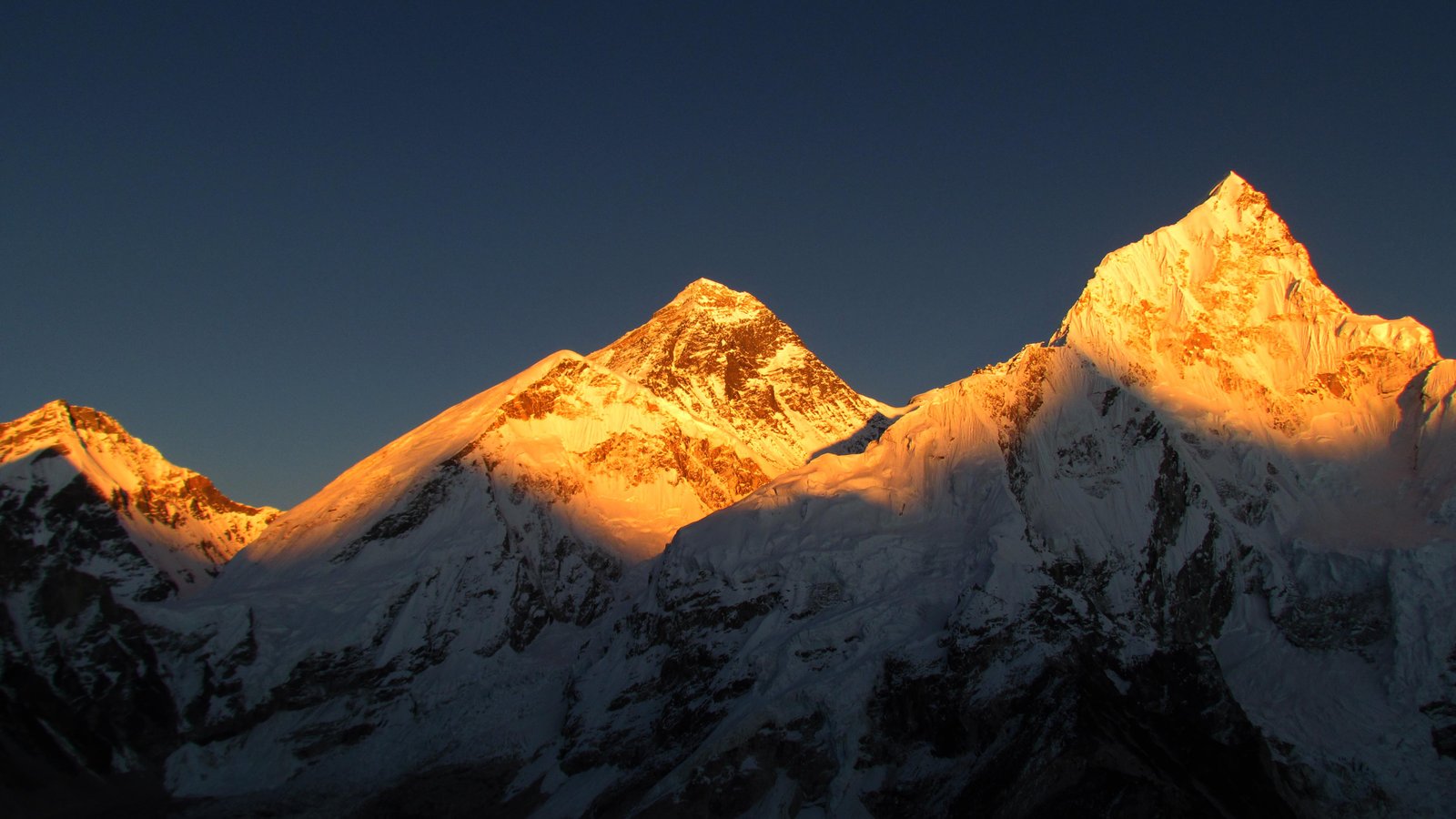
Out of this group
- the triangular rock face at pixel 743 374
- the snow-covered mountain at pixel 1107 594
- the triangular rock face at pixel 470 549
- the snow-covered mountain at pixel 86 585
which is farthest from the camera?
the triangular rock face at pixel 743 374

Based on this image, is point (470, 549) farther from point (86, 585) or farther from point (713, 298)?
point (713, 298)

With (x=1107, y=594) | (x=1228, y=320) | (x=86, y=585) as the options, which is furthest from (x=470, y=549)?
(x=1228, y=320)

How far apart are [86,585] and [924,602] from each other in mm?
71911

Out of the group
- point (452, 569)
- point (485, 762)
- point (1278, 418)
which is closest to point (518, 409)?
point (452, 569)

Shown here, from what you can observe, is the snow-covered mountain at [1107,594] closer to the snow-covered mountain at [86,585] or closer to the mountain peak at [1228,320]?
the mountain peak at [1228,320]

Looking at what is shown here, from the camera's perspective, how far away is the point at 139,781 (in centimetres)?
11256

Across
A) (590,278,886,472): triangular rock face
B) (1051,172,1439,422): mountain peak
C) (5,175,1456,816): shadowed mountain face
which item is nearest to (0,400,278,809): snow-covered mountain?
(5,175,1456,816): shadowed mountain face

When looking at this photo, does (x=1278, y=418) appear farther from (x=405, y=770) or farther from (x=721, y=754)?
(x=405, y=770)

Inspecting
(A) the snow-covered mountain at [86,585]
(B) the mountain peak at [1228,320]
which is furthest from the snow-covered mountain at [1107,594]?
(A) the snow-covered mountain at [86,585]

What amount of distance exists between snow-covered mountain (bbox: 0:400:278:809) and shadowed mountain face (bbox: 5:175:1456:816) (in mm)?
964

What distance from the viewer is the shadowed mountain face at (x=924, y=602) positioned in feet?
307

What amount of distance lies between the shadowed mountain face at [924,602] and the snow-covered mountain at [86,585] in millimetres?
964

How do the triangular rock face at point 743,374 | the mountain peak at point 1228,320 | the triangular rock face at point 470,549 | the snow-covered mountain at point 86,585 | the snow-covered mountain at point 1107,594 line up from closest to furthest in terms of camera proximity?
the snow-covered mountain at point 1107,594, the snow-covered mountain at point 86,585, the triangular rock face at point 470,549, the mountain peak at point 1228,320, the triangular rock face at point 743,374

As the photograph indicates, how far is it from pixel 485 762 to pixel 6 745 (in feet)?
124
